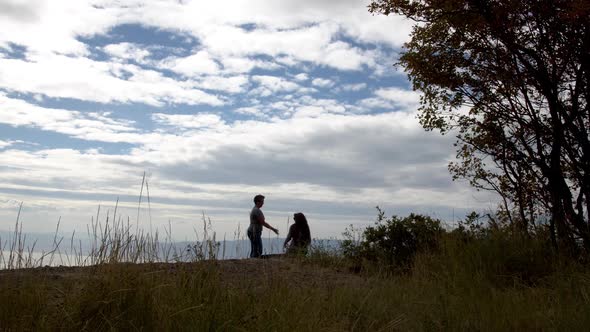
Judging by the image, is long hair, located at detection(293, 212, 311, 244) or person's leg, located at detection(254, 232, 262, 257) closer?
person's leg, located at detection(254, 232, 262, 257)

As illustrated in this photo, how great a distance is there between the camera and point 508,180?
33.6 ft

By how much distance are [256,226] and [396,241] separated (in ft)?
11.7

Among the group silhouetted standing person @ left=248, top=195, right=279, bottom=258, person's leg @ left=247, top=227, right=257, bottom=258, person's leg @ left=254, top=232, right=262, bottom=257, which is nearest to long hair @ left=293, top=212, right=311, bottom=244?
silhouetted standing person @ left=248, top=195, right=279, bottom=258

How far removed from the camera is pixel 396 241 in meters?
10.9

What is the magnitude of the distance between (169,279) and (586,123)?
7.61m

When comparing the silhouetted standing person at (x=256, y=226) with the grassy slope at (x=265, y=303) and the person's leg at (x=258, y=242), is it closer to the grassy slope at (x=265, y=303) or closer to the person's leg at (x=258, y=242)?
the person's leg at (x=258, y=242)

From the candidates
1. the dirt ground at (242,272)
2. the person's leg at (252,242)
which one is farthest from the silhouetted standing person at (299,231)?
the dirt ground at (242,272)

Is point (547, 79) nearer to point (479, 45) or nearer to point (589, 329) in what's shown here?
point (479, 45)

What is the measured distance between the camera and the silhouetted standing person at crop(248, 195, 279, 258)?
12.9 meters

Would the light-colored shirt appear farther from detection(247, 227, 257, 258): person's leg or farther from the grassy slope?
the grassy slope

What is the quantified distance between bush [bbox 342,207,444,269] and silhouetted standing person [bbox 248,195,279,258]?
2.43 meters

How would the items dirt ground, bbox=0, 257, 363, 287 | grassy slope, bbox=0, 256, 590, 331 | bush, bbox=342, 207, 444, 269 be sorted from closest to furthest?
1. grassy slope, bbox=0, 256, 590, 331
2. dirt ground, bbox=0, 257, 363, 287
3. bush, bbox=342, 207, 444, 269

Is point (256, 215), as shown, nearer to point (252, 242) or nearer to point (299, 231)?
point (252, 242)

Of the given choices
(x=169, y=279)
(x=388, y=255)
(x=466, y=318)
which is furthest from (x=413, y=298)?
(x=388, y=255)
